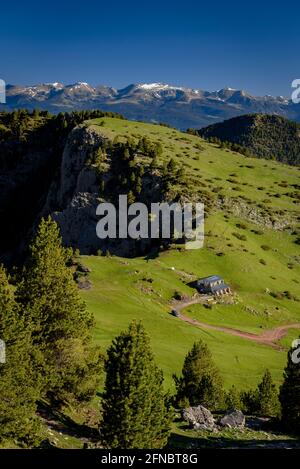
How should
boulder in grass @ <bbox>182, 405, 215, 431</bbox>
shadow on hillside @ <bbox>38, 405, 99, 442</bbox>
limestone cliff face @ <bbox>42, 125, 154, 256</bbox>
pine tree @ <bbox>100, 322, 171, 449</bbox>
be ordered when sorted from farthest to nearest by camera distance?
limestone cliff face @ <bbox>42, 125, 154, 256</bbox> → boulder in grass @ <bbox>182, 405, 215, 431</bbox> → shadow on hillside @ <bbox>38, 405, 99, 442</bbox> → pine tree @ <bbox>100, 322, 171, 449</bbox>

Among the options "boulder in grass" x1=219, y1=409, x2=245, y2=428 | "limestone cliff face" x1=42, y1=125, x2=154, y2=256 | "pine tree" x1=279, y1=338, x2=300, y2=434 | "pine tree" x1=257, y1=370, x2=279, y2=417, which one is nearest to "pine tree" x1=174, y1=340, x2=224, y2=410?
"pine tree" x1=257, y1=370, x2=279, y2=417

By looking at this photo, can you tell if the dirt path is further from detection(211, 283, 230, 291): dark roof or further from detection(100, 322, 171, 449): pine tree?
detection(100, 322, 171, 449): pine tree

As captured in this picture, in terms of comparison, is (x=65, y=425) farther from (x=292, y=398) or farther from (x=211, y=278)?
(x=211, y=278)

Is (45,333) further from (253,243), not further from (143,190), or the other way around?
(143,190)

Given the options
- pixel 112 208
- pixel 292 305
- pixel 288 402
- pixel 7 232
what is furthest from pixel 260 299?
pixel 7 232

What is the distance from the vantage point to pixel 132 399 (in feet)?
95.3

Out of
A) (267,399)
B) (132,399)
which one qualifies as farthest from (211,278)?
(132,399)

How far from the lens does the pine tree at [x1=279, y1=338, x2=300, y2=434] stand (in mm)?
43600

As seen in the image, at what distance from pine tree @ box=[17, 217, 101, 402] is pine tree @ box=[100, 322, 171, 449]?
715 cm

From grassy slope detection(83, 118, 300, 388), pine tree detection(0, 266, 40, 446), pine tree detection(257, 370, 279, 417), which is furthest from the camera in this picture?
grassy slope detection(83, 118, 300, 388)

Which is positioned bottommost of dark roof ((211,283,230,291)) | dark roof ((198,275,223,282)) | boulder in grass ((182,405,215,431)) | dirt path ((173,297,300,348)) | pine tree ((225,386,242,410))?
dirt path ((173,297,300,348))

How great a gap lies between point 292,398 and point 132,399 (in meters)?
21.1

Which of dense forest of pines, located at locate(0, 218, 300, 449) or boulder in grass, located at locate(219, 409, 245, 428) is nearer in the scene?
dense forest of pines, located at locate(0, 218, 300, 449)
